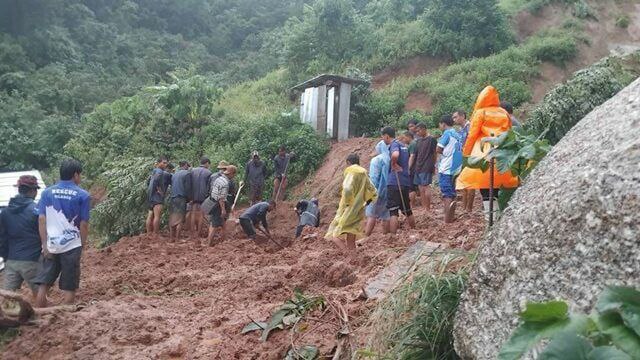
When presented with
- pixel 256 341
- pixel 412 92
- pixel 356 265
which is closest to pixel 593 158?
pixel 256 341

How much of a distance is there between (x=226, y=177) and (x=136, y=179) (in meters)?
3.68

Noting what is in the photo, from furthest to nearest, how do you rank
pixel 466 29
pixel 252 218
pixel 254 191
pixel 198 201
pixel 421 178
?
pixel 466 29 < pixel 254 191 < pixel 198 201 < pixel 252 218 < pixel 421 178

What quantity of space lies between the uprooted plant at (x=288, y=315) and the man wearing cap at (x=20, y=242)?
8.78ft

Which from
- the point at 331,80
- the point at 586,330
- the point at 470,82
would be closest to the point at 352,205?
the point at 586,330

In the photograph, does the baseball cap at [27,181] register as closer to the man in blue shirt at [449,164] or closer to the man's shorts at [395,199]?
the man's shorts at [395,199]

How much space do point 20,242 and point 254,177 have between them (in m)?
8.01

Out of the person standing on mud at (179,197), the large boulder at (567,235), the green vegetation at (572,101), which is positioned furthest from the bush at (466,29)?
the large boulder at (567,235)

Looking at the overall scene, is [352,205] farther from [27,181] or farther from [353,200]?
[27,181]

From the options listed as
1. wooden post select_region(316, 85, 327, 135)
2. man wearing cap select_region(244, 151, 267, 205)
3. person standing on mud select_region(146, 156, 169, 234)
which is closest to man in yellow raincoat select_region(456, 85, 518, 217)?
person standing on mud select_region(146, 156, 169, 234)

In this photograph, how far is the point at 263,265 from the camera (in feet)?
26.8

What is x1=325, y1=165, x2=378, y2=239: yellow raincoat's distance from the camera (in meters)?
7.28

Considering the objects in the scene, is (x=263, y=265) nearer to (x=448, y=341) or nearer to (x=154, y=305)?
(x=154, y=305)

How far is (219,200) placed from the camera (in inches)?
403

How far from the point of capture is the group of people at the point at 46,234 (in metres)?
5.94
